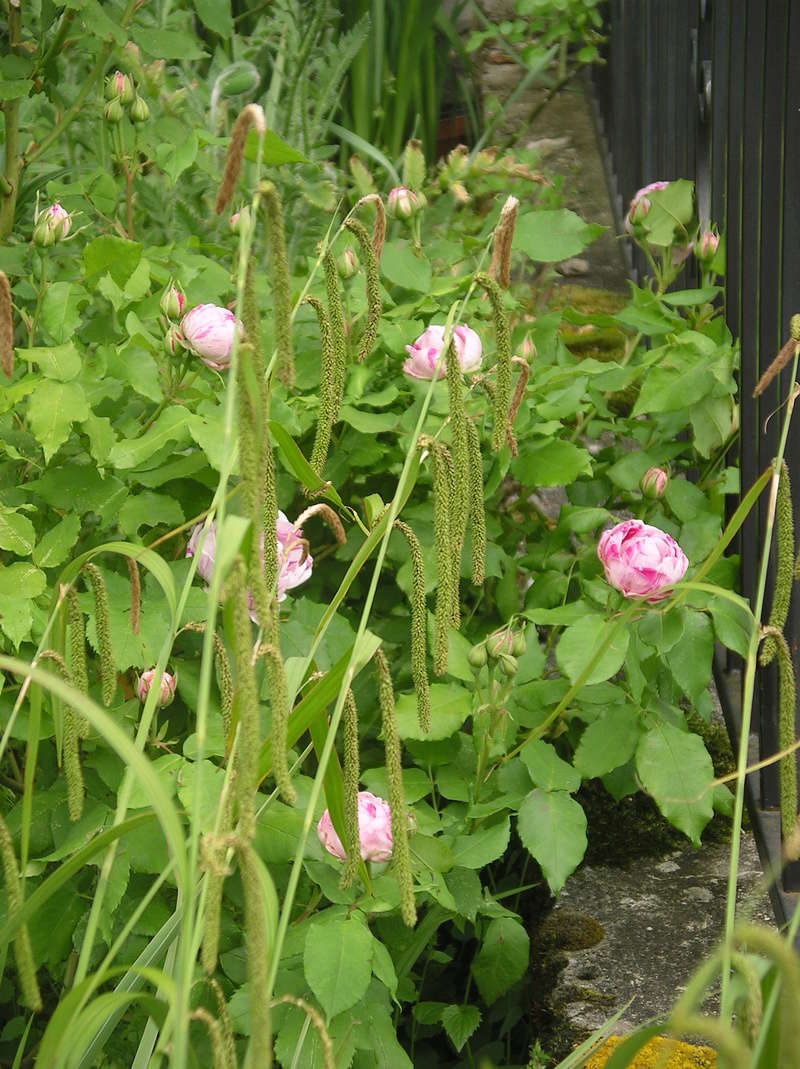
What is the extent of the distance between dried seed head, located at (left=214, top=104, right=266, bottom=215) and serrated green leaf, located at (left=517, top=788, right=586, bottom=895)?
68cm

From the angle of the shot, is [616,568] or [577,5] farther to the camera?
[577,5]

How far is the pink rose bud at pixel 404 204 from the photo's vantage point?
1.45 meters

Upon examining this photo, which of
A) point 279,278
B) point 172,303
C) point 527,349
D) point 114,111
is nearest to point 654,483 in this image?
point 527,349

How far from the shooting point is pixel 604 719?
1192 millimetres

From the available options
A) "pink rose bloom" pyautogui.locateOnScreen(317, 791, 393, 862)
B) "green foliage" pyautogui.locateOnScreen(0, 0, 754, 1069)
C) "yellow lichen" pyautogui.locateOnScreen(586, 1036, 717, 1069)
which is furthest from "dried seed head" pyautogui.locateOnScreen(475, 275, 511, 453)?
"yellow lichen" pyautogui.locateOnScreen(586, 1036, 717, 1069)

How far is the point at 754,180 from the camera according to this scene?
124 centimetres

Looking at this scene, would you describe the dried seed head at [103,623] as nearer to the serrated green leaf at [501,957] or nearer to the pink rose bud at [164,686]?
the pink rose bud at [164,686]

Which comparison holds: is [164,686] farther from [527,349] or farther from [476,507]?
[527,349]

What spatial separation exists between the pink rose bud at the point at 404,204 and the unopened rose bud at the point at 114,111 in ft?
1.07

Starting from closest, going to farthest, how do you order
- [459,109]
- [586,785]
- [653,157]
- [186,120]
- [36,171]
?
[586,785] → [36,171] → [186,120] → [653,157] → [459,109]

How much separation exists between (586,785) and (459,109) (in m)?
2.73

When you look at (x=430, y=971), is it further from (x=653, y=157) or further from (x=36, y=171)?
(x=653, y=157)

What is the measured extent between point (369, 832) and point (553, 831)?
21cm

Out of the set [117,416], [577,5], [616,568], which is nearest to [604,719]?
[616,568]
